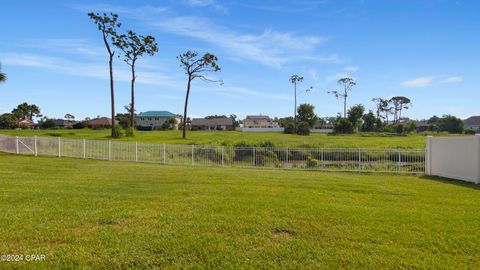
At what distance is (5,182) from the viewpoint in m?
7.50

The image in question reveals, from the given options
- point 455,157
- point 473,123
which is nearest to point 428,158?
point 455,157

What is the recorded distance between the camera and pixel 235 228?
4340 millimetres

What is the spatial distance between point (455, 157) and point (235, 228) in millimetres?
9480

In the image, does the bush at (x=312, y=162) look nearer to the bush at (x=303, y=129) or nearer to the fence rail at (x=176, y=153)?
the fence rail at (x=176, y=153)

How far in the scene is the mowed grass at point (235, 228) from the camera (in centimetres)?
344

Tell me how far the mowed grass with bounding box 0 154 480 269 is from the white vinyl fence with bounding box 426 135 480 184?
2.98 metres

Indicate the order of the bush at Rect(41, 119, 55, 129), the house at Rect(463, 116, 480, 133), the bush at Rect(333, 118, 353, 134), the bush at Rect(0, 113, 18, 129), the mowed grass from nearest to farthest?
1. the mowed grass
2. the bush at Rect(333, 118, 353, 134)
3. the bush at Rect(0, 113, 18, 129)
4. the bush at Rect(41, 119, 55, 129)
5. the house at Rect(463, 116, 480, 133)

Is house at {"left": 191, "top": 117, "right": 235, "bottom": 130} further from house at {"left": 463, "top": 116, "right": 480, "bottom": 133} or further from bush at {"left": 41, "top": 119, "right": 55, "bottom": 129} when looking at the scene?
house at {"left": 463, "top": 116, "right": 480, "bottom": 133}

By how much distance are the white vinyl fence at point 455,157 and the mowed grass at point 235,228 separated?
2.98 metres

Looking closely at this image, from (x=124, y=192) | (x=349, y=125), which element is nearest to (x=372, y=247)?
(x=124, y=192)

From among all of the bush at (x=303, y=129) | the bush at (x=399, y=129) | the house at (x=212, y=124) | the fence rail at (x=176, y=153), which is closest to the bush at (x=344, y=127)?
the bush at (x=303, y=129)

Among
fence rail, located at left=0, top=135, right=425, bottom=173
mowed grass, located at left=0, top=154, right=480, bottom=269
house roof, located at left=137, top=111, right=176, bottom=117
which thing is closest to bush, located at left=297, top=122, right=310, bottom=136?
house roof, located at left=137, top=111, right=176, bottom=117

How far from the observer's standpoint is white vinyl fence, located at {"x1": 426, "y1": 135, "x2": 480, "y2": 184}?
9469mm

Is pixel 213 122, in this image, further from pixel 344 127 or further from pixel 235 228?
pixel 235 228
